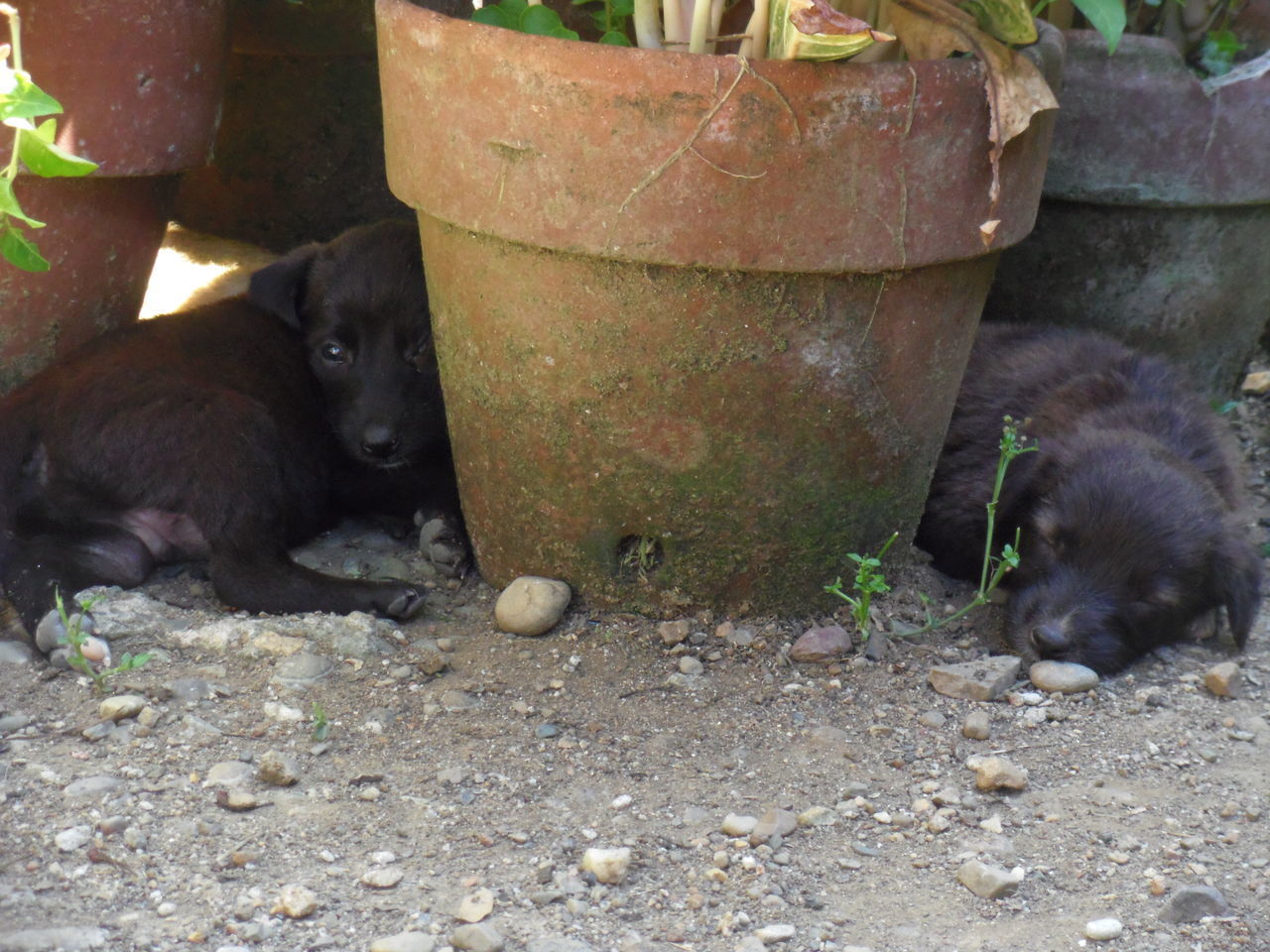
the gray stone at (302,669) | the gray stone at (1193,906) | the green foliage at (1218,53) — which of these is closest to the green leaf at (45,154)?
the gray stone at (302,669)

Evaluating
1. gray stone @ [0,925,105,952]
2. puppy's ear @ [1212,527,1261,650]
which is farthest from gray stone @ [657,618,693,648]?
gray stone @ [0,925,105,952]

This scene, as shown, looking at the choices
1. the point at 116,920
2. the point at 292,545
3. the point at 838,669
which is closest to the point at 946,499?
the point at 838,669

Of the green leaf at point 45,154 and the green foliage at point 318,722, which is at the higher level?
the green leaf at point 45,154

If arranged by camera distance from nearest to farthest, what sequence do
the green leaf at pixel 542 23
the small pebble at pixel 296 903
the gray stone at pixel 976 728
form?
the small pebble at pixel 296 903, the gray stone at pixel 976 728, the green leaf at pixel 542 23

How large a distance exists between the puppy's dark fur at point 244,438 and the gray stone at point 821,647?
904 mm

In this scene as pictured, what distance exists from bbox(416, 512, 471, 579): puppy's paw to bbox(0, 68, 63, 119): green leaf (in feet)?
5.11

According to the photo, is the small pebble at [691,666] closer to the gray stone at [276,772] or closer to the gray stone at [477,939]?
the gray stone at [276,772]

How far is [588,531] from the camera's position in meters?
3.02

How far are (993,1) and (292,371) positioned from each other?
6.98ft

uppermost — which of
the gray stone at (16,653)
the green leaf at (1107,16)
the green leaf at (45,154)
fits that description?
the green leaf at (1107,16)

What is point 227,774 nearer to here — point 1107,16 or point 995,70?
point 995,70

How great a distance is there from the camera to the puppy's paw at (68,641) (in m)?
2.80

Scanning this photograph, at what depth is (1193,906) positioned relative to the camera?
2182mm

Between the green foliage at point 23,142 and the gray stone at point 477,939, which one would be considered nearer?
the gray stone at point 477,939
